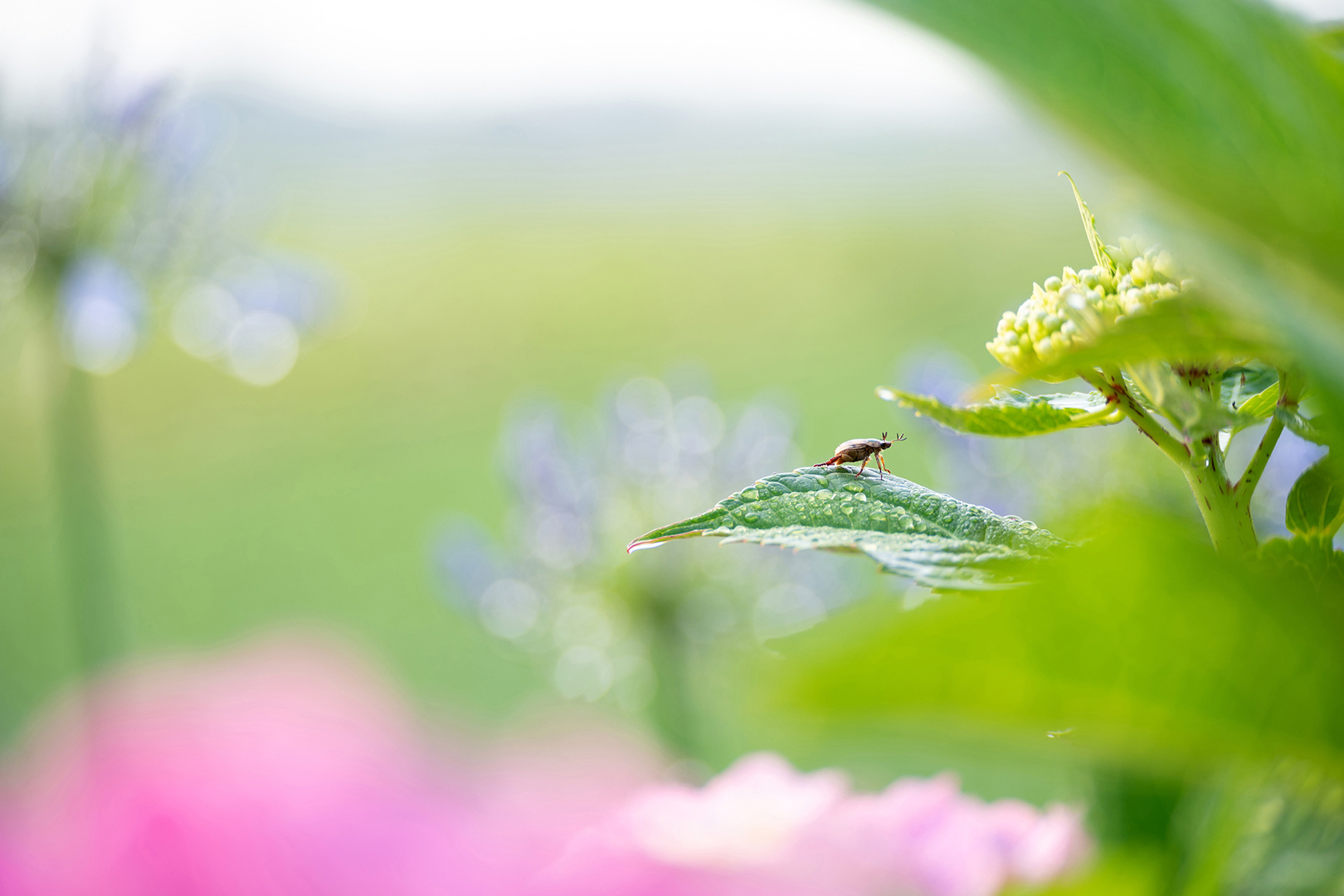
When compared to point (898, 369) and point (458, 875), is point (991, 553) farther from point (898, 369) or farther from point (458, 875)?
point (898, 369)

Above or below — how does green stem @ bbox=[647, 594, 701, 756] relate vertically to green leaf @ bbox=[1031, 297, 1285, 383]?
below

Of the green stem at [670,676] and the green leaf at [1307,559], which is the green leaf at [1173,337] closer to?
the green leaf at [1307,559]

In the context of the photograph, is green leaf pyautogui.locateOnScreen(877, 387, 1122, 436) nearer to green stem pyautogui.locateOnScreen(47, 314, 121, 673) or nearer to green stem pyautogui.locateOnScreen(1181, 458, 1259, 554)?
green stem pyautogui.locateOnScreen(1181, 458, 1259, 554)

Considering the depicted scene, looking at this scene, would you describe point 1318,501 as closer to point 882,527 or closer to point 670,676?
point 882,527

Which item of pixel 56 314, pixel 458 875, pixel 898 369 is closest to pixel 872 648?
pixel 458 875

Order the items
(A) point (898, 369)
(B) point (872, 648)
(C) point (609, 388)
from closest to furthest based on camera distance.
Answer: (B) point (872, 648)
(A) point (898, 369)
(C) point (609, 388)

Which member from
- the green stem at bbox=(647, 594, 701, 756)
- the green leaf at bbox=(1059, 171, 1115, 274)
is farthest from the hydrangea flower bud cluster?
the green stem at bbox=(647, 594, 701, 756)
